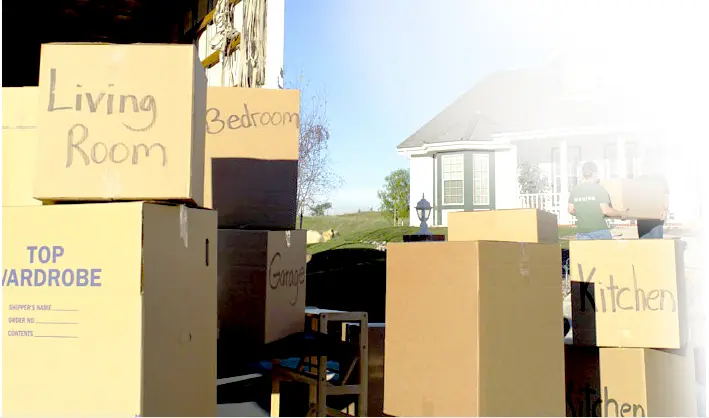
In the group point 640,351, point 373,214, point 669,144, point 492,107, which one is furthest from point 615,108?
point 640,351

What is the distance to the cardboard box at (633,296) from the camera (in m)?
2.75

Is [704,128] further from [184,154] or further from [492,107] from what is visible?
[492,107]

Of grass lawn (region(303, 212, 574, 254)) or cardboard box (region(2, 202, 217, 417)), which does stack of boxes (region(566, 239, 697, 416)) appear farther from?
grass lawn (region(303, 212, 574, 254))

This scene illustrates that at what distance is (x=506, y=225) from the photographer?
341 cm

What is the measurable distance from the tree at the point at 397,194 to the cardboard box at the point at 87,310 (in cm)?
1810

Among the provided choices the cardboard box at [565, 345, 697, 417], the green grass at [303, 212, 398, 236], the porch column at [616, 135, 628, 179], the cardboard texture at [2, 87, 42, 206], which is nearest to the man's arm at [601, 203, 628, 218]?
the cardboard box at [565, 345, 697, 417]

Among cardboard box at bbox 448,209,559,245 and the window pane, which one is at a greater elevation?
the window pane

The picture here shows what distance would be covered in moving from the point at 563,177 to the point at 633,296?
465 inches

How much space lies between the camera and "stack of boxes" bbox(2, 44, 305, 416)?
5.19ft

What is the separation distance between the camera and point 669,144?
513 inches

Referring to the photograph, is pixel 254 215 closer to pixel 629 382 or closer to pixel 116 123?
pixel 116 123

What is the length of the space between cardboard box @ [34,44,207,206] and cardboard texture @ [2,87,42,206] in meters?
0.25

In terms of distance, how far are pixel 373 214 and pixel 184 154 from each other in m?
20.3

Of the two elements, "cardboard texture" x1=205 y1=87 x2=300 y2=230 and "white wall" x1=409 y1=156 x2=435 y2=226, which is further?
"white wall" x1=409 y1=156 x2=435 y2=226
